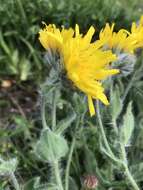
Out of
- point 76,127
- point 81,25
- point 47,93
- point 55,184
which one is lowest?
point 55,184

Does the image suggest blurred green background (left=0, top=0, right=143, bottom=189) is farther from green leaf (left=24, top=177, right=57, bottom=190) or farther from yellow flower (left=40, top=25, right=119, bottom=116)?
yellow flower (left=40, top=25, right=119, bottom=116)

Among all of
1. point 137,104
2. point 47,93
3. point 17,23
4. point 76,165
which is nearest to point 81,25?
point 17,23

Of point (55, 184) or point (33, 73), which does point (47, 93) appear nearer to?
point (55, 184)

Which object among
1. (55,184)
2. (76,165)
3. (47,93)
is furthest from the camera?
(76,165)

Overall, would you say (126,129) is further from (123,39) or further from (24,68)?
(24,68)

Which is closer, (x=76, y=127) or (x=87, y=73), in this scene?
(x=87, y=73)

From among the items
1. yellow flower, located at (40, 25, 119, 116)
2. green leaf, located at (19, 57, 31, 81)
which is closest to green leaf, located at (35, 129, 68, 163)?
yellow flower, located at (40, 25, 119, 116)

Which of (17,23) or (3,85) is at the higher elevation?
(17,23)

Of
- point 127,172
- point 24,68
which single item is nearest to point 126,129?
point 127,172

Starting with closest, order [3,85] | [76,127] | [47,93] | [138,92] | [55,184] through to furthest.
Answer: [47,93]
[55,184]
[76,127]
[138,92]
[3,85]
